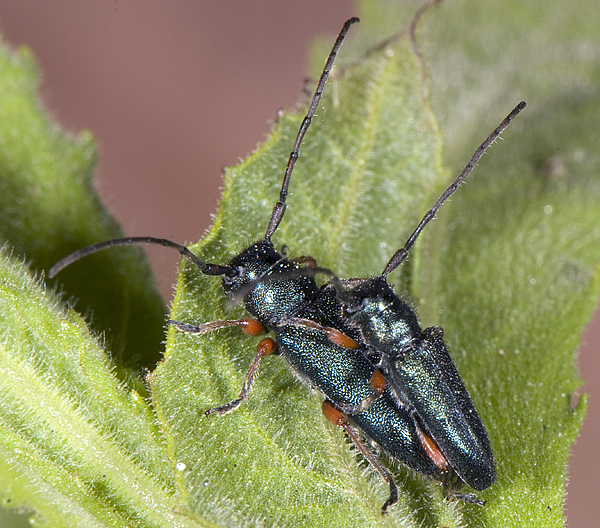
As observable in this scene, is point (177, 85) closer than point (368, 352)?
No

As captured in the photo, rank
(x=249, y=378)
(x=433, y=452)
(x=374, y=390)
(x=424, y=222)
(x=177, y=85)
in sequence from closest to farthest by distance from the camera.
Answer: (x=249, y=378) < (x=433, y=452) < (x=374, y=390) < (x=424, y=222) < (x=177, y=85)

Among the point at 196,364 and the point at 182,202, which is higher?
the point at 182,202

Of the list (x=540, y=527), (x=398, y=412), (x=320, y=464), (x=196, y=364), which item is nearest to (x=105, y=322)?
(x=196, y=364)

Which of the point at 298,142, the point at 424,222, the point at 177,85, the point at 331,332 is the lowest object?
the point at 331,332

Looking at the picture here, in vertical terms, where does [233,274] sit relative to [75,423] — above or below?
above

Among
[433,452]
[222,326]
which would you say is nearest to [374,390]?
[433,452]

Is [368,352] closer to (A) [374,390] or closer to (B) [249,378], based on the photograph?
(A) [374,390]

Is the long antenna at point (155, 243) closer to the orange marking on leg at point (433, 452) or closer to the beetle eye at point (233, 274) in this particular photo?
the beetle eye at point (233, 274)

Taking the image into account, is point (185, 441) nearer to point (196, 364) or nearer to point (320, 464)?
point (196, 364)
